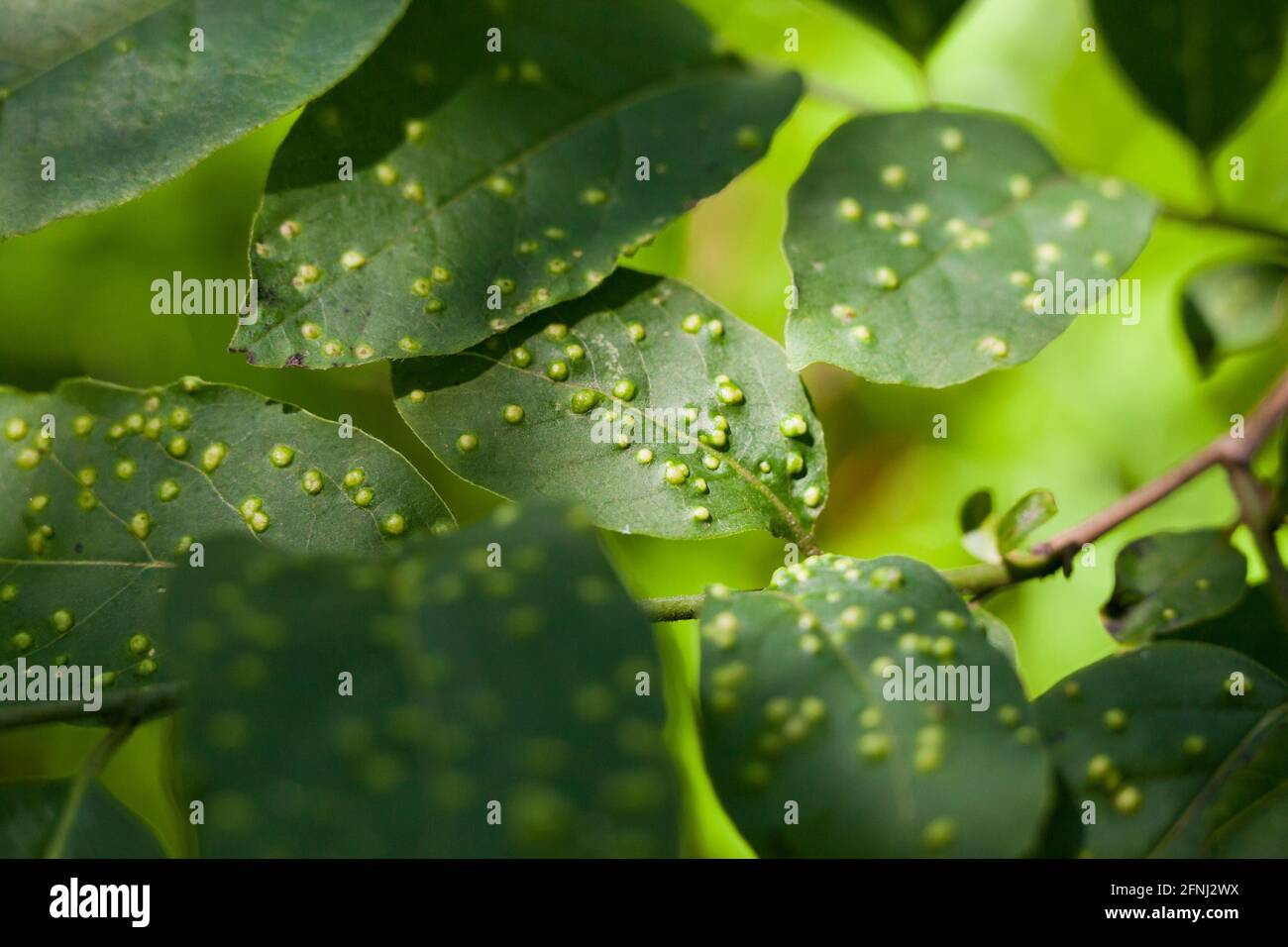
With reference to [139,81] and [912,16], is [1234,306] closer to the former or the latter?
[912,16]

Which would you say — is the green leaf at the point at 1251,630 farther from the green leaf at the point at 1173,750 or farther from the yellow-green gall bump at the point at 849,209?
the yellow-green gall bump at the point at 849,209

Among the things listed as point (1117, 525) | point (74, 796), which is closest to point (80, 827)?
point (74, 796)

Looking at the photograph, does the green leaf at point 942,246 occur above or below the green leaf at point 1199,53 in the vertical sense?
below

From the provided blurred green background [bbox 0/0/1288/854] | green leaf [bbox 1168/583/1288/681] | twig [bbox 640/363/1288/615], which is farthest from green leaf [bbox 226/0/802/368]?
blurred green background [bbox 0/0/1288/854]

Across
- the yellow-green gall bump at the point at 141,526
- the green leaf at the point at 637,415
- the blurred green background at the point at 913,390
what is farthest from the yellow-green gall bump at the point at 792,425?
the blurred green background at the point at 913,390

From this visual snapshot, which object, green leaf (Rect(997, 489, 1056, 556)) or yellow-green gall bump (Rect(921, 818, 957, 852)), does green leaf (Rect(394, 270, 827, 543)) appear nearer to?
green leaf (Rect(997, 489, 1056, 556))
